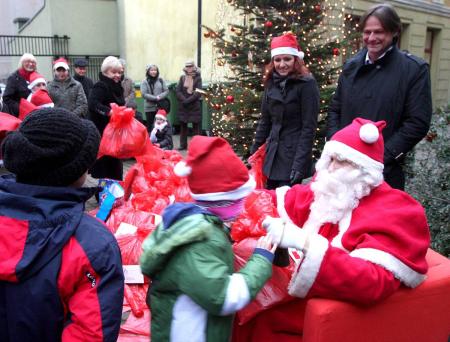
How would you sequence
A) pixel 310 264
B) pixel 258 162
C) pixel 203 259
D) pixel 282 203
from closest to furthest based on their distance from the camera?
pixel 203 259
pixel 310 264
pixel 282 203
pixel 258 162

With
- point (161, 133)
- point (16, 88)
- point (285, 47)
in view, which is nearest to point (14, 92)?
point (16, 88)

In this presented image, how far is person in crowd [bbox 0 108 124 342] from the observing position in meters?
1.53

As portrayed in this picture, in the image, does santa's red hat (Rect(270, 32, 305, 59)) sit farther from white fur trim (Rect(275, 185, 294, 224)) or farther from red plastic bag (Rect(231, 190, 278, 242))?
white fur trim (Rect(275, 185, 294, 224))

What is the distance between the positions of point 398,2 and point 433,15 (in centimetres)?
309

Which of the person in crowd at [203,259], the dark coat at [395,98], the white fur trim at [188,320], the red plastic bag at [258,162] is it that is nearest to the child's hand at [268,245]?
the person in crowd at [203,259]

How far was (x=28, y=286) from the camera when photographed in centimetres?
154

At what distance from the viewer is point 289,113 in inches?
157

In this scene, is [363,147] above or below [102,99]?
above

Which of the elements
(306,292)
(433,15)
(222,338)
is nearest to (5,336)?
(222,338)

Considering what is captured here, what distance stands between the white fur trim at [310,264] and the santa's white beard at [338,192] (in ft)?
1.22

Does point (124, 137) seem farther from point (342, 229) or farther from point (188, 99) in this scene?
point (188, 99)

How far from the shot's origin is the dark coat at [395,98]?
10.6 ft

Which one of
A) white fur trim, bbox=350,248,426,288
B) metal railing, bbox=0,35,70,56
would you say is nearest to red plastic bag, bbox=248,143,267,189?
white fur trim, bbox=350,248,426,288

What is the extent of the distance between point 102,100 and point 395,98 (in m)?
4.00
